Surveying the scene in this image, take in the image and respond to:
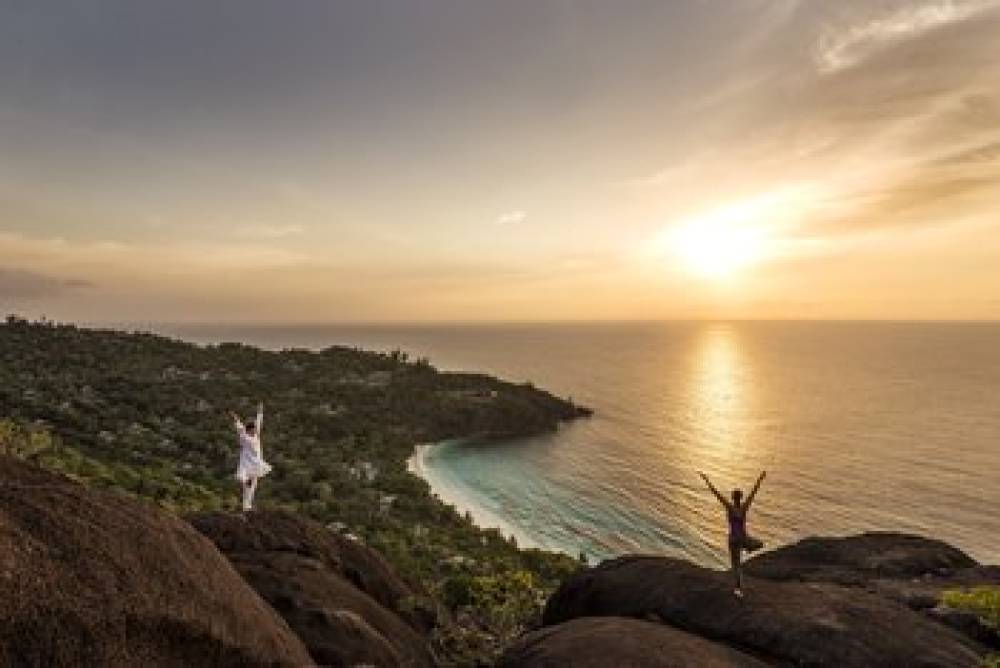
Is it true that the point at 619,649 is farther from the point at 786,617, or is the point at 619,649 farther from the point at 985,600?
the point at 985,600

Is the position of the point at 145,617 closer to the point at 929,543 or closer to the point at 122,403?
the point at 929,543

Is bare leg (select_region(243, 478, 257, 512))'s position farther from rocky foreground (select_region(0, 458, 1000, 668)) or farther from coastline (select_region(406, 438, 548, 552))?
coastline (select_region(406, 438, 548, 552))

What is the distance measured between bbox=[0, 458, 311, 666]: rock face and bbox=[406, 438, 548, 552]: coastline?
1998 inches

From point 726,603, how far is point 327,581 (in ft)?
26.0

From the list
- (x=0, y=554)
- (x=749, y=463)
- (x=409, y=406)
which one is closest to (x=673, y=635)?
(x=0, y=554)

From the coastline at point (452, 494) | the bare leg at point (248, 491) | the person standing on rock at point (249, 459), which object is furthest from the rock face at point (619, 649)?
the coastline at point (452, 494)

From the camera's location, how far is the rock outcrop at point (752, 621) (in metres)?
13.7

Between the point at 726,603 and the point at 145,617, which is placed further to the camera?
A: the point at 726,603

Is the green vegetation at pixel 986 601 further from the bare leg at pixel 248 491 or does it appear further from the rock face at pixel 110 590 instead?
the bare leg at pixel 248 491

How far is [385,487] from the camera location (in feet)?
220

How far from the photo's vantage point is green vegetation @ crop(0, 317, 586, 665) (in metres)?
29.6

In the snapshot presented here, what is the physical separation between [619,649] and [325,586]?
6.02m

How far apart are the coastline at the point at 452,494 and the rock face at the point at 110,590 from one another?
5075 centimetres

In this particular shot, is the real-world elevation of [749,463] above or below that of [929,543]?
below
